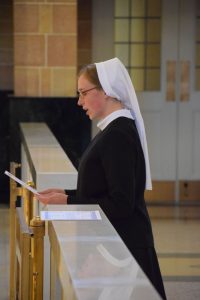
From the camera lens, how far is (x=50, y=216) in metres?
3.07

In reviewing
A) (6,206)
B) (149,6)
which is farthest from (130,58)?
(6,206)

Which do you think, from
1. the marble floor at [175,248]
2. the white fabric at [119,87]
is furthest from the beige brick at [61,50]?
the white fabric at [119,87]

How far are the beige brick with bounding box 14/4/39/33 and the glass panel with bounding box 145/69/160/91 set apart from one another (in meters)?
1.68

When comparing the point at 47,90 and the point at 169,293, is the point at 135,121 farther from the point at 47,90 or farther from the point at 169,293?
the point at 47,90

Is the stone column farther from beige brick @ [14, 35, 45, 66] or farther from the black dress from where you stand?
the black dress

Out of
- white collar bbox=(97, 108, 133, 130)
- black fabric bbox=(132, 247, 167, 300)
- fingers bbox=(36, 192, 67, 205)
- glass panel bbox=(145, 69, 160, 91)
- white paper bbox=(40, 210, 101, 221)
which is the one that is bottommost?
black fabric bbox=(132, 247, 167, 300)

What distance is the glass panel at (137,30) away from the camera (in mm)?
10273

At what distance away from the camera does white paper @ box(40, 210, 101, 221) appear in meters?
3.05

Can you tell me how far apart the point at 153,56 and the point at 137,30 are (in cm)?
36

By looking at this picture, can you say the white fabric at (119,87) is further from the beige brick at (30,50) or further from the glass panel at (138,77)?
the glass panel at (138,77)

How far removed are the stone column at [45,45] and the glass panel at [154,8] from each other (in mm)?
1216

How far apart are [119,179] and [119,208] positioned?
0.37ft

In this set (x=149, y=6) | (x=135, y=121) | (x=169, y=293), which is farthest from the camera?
(x=149, y=6)

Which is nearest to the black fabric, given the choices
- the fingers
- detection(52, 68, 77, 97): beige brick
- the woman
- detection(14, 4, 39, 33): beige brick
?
the woman
